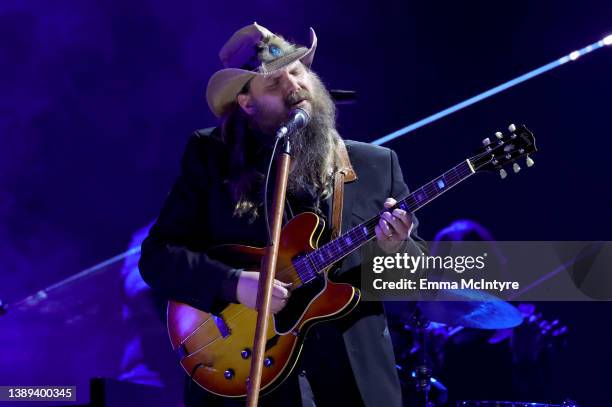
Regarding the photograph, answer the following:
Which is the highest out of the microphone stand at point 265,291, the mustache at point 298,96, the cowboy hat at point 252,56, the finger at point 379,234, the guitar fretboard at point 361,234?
the cowboy hat at point 252,56

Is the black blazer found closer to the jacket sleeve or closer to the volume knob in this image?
the jacket sleeve

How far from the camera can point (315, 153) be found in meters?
3.00

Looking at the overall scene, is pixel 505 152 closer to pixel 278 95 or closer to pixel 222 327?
pixel 278 95

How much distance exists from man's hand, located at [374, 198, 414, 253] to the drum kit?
1.86m

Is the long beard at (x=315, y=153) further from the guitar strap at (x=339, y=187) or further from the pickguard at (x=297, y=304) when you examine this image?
the pickguard at (x=297, y=304)

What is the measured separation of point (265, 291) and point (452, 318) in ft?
8.74

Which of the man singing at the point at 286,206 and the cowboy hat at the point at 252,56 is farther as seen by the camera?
the cowboy hat at the point at 252,56

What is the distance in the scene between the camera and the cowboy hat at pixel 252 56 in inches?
121

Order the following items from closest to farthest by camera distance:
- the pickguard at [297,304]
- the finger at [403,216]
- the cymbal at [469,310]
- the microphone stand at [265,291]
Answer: the microphone stand at [265,291] < the finger at [403,216] < the pickguard at [297,304] < the cymbal at [469,310]

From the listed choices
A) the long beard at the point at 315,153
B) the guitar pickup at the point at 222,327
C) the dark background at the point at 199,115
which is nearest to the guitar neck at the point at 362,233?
the long beard at the point at 315,153

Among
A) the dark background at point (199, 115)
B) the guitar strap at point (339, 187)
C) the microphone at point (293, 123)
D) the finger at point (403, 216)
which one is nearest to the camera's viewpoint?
the microphone at point (293, 123)

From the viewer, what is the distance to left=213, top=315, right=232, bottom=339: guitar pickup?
2.97 meters

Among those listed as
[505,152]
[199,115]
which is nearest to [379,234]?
[505,152]

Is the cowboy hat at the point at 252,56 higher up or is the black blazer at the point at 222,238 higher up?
the cowboy hat at the point at 252,56
